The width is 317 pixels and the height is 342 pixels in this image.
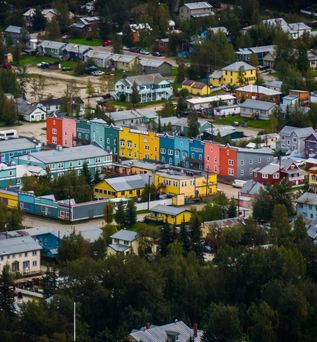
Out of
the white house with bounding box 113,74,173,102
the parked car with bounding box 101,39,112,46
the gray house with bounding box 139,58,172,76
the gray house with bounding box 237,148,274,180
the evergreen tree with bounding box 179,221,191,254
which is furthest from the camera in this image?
the parked car with bounding box 101,39,112,46

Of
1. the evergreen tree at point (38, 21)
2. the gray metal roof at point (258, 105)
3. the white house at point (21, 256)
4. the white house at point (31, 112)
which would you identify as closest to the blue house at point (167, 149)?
the gray metal roof at point (258, 105)

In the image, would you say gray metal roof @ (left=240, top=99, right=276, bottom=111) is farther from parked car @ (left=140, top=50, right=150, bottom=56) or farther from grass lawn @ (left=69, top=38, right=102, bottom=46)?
grass lawn @ (left=69, top=38, right=102, bottom=46)

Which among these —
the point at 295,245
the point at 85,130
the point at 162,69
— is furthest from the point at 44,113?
the point at 295,245

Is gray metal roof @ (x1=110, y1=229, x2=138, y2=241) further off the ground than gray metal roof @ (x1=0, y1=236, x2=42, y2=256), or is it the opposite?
gray metal roof @ (x1=0, y1=236, x2=42, y2=256)

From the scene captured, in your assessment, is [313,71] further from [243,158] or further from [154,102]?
[243,158]

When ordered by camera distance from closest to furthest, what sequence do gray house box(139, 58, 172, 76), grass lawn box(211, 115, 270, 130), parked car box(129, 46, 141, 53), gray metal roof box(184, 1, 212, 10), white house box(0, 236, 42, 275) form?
1. white house box(0, 236, 42, 275)
2. grass lawn box(211, 115, 270, 130)
3. gray house box(139, 58, 172, 76)
4. parked car box(129, 46, 141, 53)
5. gray metal roof box(184, 1, 212, 10)

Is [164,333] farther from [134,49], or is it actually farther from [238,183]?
[134,49]

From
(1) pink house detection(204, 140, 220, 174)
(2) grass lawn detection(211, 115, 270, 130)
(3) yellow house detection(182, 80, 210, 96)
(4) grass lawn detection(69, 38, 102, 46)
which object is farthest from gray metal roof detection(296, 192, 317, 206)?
(4) grass lawn detection(69, 38, 102, 46)
